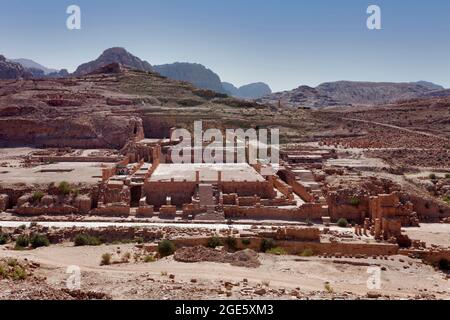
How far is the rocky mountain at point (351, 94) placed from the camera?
12625cm

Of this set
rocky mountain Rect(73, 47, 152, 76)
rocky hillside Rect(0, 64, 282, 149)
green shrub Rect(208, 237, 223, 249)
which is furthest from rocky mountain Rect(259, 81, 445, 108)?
green shrub Rect(208, 237, 223, 249)

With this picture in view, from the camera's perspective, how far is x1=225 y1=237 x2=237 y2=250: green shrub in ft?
64.1

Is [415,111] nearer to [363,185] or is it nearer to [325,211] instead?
[363,185]

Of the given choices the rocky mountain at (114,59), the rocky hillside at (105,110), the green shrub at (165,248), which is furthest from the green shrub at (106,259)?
the rocky mountain at (114,59)

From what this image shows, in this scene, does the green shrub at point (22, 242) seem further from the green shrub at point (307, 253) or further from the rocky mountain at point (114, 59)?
the rocky mountain at point (114, 59)

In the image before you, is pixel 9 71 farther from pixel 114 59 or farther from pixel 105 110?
pixel 105 110

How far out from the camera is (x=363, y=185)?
27266mm

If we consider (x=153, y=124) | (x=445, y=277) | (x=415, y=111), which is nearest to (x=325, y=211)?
(x=445, y=277)

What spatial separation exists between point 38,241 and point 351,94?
14006 cm

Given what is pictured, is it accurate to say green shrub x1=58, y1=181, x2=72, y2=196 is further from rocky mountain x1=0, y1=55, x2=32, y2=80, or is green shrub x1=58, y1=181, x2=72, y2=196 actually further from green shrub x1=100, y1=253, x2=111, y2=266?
rocky mountain x1=0, y1=55, x2=32, y2=80

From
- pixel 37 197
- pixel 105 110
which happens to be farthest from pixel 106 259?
pixel 105 110

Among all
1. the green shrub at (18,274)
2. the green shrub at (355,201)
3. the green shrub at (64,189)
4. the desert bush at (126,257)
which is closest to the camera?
the green shrub at (18,274)

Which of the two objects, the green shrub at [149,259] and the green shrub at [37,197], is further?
the green shrub at [37,197]

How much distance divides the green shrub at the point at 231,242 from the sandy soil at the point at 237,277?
1.77m
